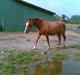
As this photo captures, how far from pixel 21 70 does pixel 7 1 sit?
779 inches

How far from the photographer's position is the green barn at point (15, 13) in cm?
2953

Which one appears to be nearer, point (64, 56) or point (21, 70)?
point (21, 70)

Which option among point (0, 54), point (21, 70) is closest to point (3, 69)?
point (21, 70)

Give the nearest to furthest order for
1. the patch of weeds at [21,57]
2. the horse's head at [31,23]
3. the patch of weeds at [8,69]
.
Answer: the patch of weeds at [8,69], the patch of weeds at [21,57], the horse's head at [31,23]

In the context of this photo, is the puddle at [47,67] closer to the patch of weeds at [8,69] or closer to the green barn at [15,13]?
the patch of weeds at [8,69]

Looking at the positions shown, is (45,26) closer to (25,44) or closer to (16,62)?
(25,44)

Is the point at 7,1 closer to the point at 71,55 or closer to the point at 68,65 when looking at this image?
the point at 71,55

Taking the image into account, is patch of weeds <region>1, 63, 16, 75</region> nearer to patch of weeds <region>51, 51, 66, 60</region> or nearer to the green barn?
patch of weeds <region>51, 51, 66, 60</region>

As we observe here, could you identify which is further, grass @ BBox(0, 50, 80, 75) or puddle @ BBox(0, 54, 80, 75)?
grass @ BBox(0, 50, 80, 75)

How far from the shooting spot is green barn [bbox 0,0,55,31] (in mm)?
29531

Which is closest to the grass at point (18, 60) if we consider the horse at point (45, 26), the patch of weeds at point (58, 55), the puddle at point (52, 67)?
the patch of weeds at point (58, 55)

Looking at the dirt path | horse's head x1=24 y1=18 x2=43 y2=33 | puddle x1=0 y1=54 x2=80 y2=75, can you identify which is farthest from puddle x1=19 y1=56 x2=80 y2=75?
the dirt path

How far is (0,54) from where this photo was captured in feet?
45.9

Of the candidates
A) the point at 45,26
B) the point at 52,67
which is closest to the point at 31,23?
the point at 45,26
